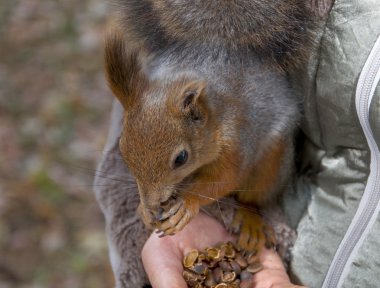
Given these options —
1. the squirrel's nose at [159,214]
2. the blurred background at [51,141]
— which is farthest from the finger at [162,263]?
the blurred background at [51,141]

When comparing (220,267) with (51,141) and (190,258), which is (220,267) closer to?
(190,258)

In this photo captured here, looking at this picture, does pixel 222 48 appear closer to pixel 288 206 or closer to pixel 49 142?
pixel 288 206

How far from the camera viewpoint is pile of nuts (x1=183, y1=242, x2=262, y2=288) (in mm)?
1499

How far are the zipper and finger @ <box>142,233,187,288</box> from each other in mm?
343

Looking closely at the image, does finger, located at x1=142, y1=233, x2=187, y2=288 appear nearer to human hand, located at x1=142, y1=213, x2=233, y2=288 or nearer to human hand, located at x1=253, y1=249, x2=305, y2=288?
human hand, located at x1=142, y1=213, x2=233, y2=288

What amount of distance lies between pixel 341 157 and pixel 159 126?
1.48 ft

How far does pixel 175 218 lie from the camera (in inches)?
57.5

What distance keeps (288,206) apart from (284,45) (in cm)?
46

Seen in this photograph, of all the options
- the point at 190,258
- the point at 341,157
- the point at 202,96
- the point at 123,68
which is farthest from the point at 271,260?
the point at 123,68

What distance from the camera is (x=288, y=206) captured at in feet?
5.40

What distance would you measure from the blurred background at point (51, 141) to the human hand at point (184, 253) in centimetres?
58

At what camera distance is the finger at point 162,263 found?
4.65 ft

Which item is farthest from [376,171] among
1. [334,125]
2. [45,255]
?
[45,255]

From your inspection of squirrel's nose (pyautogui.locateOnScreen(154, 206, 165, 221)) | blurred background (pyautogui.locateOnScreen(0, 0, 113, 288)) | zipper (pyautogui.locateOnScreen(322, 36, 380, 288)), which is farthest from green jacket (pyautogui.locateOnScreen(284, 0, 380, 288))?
blurred background (pyautogui.locateOnScreen(0, 0, 113, 288))
